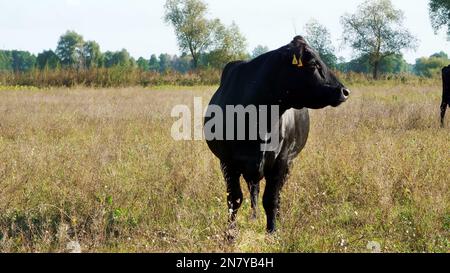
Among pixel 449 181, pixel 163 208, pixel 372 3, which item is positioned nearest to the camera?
pixel 163 208

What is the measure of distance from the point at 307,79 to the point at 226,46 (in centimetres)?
6287

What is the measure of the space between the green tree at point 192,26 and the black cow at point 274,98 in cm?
6281

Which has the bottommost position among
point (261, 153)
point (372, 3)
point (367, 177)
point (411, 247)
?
point (411, 247)

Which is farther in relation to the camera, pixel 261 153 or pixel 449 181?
pixel 449 181

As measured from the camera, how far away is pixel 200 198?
5250 millimetres

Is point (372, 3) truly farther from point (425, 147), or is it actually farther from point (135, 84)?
point (425, 147)

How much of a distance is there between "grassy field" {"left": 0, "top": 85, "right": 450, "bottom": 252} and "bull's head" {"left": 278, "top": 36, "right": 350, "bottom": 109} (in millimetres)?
1154

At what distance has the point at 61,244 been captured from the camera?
376 cm

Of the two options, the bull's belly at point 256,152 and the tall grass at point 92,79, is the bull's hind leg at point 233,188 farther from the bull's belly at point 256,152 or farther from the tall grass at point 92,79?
the tall grass at point 92,79

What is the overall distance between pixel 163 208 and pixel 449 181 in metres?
3.48
